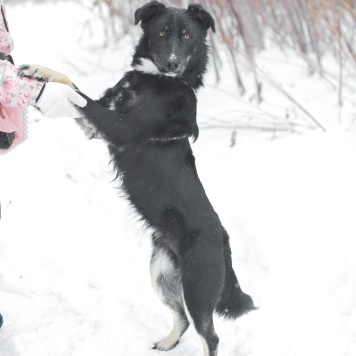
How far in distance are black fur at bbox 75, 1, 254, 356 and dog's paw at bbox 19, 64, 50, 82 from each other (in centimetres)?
28

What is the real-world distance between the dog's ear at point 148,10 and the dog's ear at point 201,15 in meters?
0.19

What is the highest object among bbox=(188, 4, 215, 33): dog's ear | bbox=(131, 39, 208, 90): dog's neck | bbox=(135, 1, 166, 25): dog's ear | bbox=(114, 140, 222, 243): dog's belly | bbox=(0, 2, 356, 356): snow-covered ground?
bbox=(135, 1, 166, 25): dog's ear

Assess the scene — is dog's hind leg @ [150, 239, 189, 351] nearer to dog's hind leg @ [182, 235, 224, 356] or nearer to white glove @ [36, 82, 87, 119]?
dog's hind leg @ [182, 235, 224, 356]

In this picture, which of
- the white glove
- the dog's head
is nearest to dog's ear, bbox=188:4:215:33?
the dog's head

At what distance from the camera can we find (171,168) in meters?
3.23

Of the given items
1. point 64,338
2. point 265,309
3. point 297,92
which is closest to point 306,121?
point 297,92

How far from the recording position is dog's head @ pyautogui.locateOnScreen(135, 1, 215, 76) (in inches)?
130

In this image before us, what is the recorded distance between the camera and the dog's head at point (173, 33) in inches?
130

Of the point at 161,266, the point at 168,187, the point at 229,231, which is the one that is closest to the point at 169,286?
the point at 161,266

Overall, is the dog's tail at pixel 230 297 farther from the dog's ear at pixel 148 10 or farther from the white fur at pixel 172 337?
the dog's ear at pixel 148 10

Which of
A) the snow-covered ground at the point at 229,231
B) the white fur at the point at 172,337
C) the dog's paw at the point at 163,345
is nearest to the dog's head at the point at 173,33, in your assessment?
the snow-covered ground at the point at 229,231

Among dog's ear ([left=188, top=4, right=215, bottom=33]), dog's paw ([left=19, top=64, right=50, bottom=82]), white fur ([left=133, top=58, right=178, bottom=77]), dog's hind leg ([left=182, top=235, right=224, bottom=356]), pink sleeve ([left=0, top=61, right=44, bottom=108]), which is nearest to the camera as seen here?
pink sleeve ([left=0, top=61, right=44, bottom=108])

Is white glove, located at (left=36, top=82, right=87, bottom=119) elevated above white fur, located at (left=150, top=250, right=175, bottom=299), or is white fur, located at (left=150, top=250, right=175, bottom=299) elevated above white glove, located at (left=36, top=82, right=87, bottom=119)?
white glove, located at (left=36, top=82, right=87, bottom=119)

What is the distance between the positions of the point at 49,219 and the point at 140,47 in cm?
193
